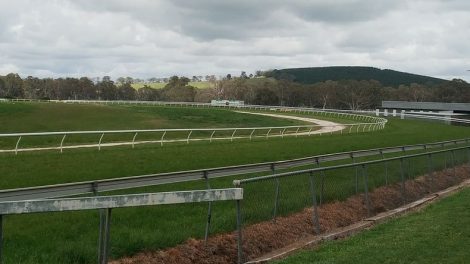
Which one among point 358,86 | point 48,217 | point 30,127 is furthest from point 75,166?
point 358,86

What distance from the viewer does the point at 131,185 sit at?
9.62 metres

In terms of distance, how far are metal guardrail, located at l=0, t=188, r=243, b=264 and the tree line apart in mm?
145082

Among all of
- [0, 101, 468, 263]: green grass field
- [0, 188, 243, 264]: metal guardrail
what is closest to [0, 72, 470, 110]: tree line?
[0, 101, 468, 263]: green grass field

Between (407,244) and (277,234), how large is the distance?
2197 millimetres

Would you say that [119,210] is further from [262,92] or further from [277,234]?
[262,92]

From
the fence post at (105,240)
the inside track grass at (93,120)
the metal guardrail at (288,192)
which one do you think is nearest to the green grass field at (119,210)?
the metal guardrail at (288,192)

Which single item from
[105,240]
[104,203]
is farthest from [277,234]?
[104,203]

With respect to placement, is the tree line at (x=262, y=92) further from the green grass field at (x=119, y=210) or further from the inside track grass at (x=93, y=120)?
the green grass field at (x=119, y=210)

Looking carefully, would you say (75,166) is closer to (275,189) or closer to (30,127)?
(275,189)

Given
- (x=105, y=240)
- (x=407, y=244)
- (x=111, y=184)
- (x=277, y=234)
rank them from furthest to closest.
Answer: (x=277, y=234) < (x=111, y=184) < (x=407, y=244) < (x=105, y=240)

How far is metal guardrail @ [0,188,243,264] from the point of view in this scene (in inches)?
206

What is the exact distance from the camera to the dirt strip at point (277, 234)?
8.27 meters

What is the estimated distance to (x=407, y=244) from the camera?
9.13m

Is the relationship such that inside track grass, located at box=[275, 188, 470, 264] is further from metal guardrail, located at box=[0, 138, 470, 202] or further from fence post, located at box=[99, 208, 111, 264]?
metal guardrail, located at box=[0, 138, 470, 202]
